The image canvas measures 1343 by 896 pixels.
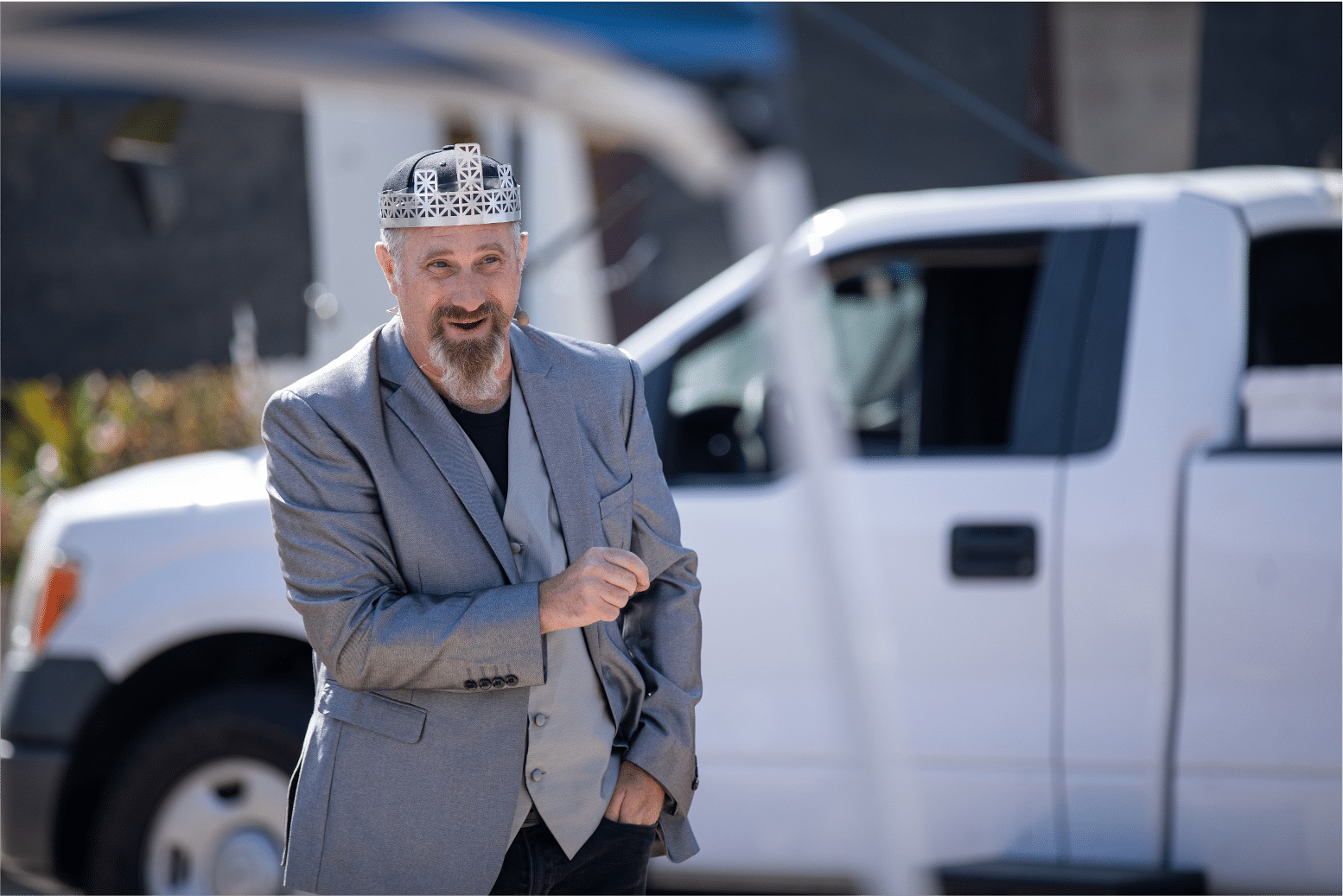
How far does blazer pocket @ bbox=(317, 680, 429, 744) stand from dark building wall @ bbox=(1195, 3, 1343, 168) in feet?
10.9

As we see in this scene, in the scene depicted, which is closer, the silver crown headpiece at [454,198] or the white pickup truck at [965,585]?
the silver crown headpiece at [454,198]

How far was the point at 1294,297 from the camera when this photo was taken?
3.75 m

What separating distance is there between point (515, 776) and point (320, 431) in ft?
1.95

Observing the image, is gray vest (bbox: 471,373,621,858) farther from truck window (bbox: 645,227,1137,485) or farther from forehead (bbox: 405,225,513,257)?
truck window (bbox: 645,227,1137,485)

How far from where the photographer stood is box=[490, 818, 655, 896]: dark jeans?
89.0 inches

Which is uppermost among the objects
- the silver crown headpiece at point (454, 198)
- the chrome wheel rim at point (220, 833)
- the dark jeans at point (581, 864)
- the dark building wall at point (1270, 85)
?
the dark building wall at point (1270, 85)

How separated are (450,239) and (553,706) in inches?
28.6

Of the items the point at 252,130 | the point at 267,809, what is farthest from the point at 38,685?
the point at 252,130

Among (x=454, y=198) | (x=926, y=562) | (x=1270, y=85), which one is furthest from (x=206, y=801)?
(x=1270, y=85)

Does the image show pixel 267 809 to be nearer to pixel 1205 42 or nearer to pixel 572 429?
pixel 572 429

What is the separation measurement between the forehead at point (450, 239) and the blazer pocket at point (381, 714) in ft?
2.20

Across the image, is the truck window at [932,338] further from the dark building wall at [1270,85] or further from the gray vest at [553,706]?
the gray vest at [553,706]

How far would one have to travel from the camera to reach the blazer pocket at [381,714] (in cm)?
219

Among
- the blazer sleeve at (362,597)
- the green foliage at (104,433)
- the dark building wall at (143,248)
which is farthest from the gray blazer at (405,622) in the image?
the dark building wall at (143,248)
